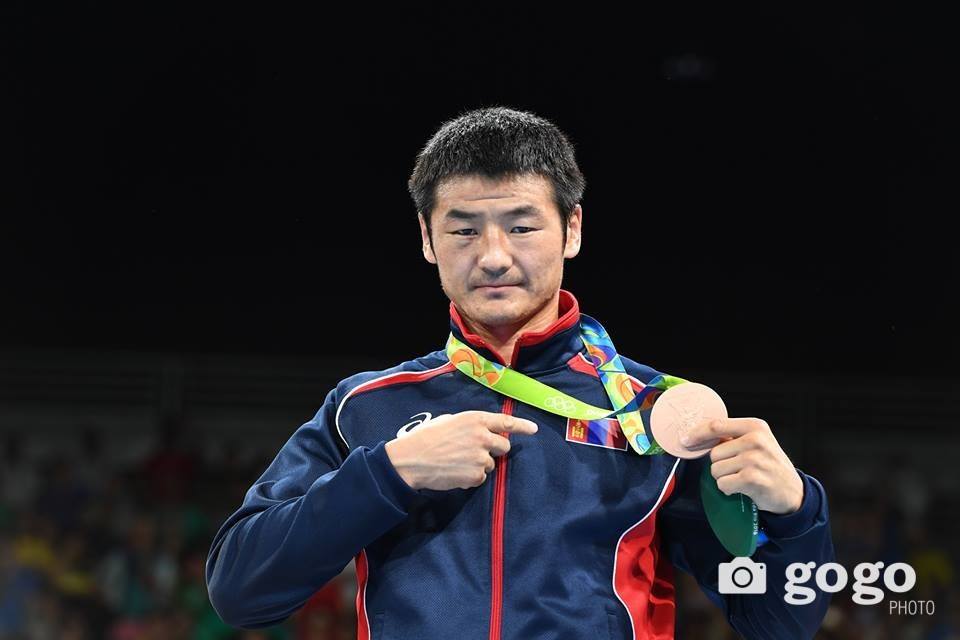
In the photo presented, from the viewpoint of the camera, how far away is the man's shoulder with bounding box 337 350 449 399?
158 centimetres

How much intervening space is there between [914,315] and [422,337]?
239 cm

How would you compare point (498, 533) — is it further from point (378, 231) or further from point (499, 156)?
point (378, 231)

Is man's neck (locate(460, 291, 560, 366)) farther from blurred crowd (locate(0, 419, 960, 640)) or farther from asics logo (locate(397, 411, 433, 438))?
blurred crowd (locate(0, 419, 960, 640))

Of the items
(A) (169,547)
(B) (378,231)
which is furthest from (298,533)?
(B) (378,231)

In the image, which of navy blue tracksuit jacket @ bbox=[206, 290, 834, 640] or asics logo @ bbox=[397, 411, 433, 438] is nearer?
navy blue tracksuit jacket @ bbox=[206, 290, 834, 640]

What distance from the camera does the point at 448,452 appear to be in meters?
1.37

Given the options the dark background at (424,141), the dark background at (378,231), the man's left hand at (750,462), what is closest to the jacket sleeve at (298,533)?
the man's left hand at (750,462)

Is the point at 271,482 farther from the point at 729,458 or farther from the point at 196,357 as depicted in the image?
the point at 196,357

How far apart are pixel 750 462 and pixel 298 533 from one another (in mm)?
514

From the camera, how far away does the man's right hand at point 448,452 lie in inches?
53.9

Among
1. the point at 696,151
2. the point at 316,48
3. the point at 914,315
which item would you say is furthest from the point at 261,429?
the point at 914,315

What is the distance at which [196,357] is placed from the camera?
5941 millimetres

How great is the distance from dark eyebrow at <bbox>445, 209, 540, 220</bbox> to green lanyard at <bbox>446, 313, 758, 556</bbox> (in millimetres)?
167

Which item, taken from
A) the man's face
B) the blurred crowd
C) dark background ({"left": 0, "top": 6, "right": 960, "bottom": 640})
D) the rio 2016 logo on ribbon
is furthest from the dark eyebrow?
dark background ({"left": 0, "top": 6, "right": 960, "bottom": 640})
